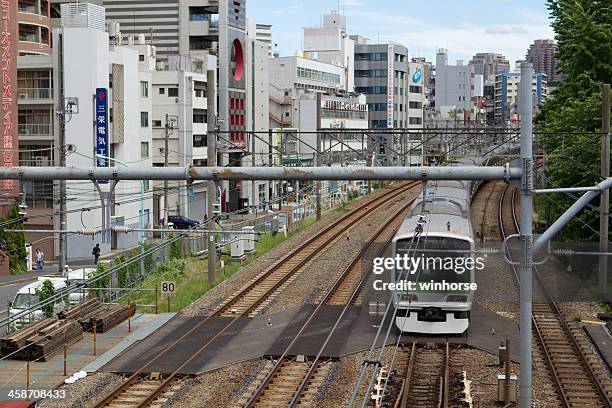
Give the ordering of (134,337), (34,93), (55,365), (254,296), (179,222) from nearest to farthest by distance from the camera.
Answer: (55,365), (134,337), (254,296), (34,93), (179,222)

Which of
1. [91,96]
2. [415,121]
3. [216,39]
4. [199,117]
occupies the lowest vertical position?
[199,117]

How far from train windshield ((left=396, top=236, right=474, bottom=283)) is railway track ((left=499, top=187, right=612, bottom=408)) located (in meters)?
1.92

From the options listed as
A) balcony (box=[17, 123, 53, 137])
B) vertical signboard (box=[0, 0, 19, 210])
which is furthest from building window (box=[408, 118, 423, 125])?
vertical signboard (box=[0, 0, 19, 210])

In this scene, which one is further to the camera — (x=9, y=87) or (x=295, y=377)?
(x=9, y=87)

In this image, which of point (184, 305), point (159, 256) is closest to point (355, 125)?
point (159, 256)

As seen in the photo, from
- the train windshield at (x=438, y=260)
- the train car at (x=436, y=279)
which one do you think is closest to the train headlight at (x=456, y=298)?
the train car at (x=436, y=279)

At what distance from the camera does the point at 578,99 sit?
85.1ft

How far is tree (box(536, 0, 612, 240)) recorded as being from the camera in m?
21.9

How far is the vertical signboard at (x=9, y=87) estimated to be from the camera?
30453 millimetres

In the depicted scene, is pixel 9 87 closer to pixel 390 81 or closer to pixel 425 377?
pixel 425 377

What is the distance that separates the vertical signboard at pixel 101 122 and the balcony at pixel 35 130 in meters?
2.43

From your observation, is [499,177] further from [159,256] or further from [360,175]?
[159,256]

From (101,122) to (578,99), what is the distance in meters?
17.1

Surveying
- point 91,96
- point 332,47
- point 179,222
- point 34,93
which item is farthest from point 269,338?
point 332,47
